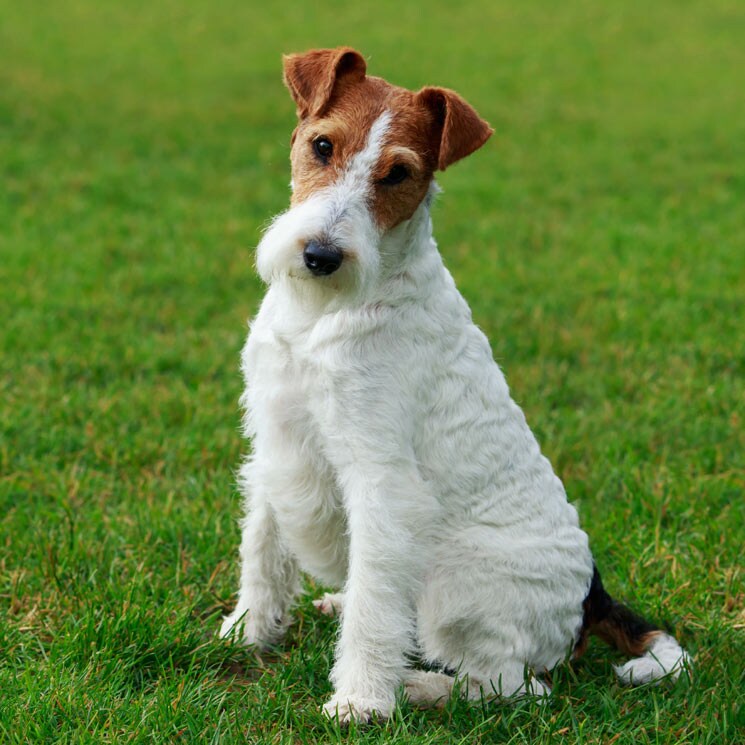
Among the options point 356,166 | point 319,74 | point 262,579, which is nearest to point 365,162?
point 356,166

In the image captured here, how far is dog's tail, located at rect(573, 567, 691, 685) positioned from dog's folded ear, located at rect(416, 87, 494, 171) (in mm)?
1694

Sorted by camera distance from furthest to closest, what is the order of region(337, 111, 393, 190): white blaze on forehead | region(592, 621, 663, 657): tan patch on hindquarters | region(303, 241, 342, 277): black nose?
region(592, 621, 663, 657): tan patch on hindquarters, region(337, 111, 393, 190): white blaze on forehead, region(303, 241, 342, 277): black nose

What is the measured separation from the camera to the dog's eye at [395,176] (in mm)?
3557

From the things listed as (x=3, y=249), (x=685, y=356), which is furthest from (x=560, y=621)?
(x=3, y=249)

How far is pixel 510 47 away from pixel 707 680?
16770 mm

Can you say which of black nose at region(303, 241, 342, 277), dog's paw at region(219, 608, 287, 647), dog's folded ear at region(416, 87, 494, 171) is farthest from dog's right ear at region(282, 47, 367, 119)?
dog's paw at region(219, 608, 287, 647)

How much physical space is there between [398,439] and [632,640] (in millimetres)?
1287

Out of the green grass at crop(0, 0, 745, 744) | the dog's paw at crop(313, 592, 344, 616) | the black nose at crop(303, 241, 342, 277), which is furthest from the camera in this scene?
the dog's paw at crop(313, 592, 344, 616)

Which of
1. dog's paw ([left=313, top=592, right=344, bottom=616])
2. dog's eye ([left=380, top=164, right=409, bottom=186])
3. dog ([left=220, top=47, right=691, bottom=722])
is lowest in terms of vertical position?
dog's paw ([left=313, top=592, right=344, bottom=616])

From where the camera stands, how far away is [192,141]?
12617mm

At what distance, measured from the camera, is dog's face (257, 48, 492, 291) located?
3.41 metres

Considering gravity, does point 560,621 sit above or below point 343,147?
below

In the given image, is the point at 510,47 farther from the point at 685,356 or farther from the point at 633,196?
the point at 685,356

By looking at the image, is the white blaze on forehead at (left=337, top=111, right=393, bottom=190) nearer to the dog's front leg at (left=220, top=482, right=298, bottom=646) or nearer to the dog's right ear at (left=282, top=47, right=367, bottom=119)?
the dog's right ear at (left=282, top=47, right=367, bottom=119)
